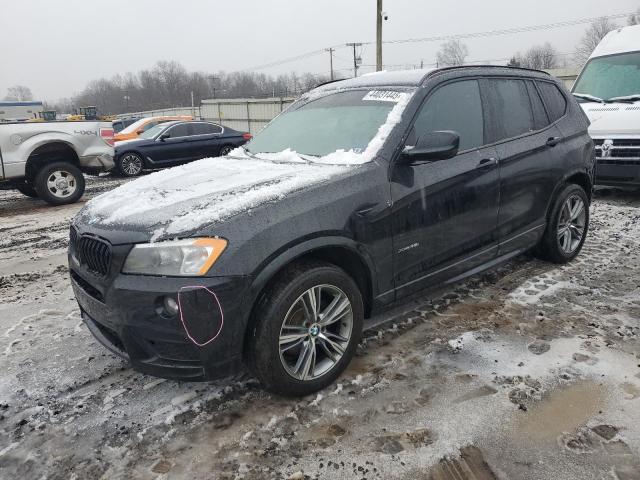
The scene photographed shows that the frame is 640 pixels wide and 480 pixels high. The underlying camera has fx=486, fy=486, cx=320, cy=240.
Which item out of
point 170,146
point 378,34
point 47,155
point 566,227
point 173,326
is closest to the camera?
point 173,326

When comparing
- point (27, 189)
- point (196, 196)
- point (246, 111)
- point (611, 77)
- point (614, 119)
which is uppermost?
point (611, 77)

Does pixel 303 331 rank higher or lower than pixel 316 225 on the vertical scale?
lower

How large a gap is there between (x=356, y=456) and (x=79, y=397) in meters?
1.70

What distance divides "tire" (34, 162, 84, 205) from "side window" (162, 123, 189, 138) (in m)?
4.36

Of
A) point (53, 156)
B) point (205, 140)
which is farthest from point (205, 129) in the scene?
point (53, 156)

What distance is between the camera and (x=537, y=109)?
14.1 feet

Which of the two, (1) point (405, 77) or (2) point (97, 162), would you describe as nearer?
(1) point (405, 77)

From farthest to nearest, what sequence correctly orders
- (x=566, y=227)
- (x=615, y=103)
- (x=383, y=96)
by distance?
1. (x=615, y=103)
2. (x=566, y=227)
3. (x=383, y=96)

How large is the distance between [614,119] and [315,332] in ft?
21.7

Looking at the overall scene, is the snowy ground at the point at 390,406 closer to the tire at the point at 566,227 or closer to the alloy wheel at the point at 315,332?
the alloy wheel at the point at 315,332

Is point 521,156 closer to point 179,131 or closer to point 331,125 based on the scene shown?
point 331,125

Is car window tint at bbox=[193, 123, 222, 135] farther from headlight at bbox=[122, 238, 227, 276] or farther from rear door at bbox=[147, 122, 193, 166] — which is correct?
headlight at bbox=[122, 238, 227, 276]

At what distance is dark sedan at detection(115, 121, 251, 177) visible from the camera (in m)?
12.7

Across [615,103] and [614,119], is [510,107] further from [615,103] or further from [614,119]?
[615,103]
